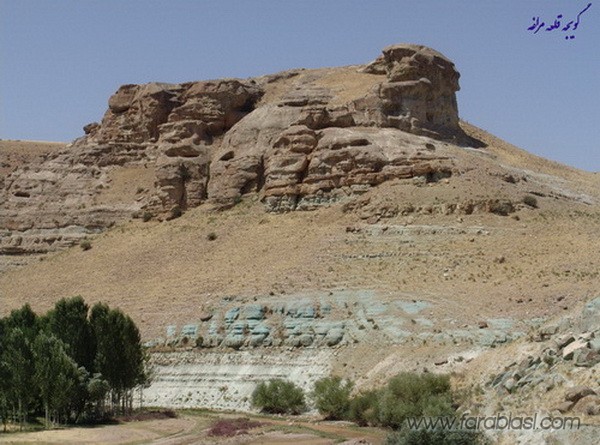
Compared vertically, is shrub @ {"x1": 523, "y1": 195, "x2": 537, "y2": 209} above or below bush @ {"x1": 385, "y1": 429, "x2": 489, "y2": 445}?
above

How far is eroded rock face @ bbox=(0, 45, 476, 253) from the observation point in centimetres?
6562

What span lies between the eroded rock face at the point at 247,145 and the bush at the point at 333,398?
73.4ft

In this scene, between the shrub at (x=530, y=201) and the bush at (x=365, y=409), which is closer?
the bush at (x=365, y=409)

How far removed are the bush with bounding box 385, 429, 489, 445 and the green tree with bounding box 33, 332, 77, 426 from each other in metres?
19.8

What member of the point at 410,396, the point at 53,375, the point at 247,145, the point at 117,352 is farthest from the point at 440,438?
the point at 247,145

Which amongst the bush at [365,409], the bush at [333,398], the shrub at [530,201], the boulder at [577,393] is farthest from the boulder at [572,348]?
the shrub at [530,201]

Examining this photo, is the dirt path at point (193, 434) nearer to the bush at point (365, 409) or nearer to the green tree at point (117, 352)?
the bush at point (365, 409)

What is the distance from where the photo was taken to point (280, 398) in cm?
4531

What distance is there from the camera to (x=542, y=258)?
2130 inches

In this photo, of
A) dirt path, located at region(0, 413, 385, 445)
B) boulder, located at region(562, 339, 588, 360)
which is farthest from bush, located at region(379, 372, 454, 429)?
boulder, located at region(562, 339, 588, 360)

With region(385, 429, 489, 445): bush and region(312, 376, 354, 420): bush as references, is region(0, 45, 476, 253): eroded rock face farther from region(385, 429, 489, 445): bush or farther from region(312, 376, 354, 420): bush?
region(385, 429, 489, 445): bush

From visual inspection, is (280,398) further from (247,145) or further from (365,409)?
(247,145)

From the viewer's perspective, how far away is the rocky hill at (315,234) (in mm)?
47656

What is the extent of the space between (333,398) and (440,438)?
1558 cm
